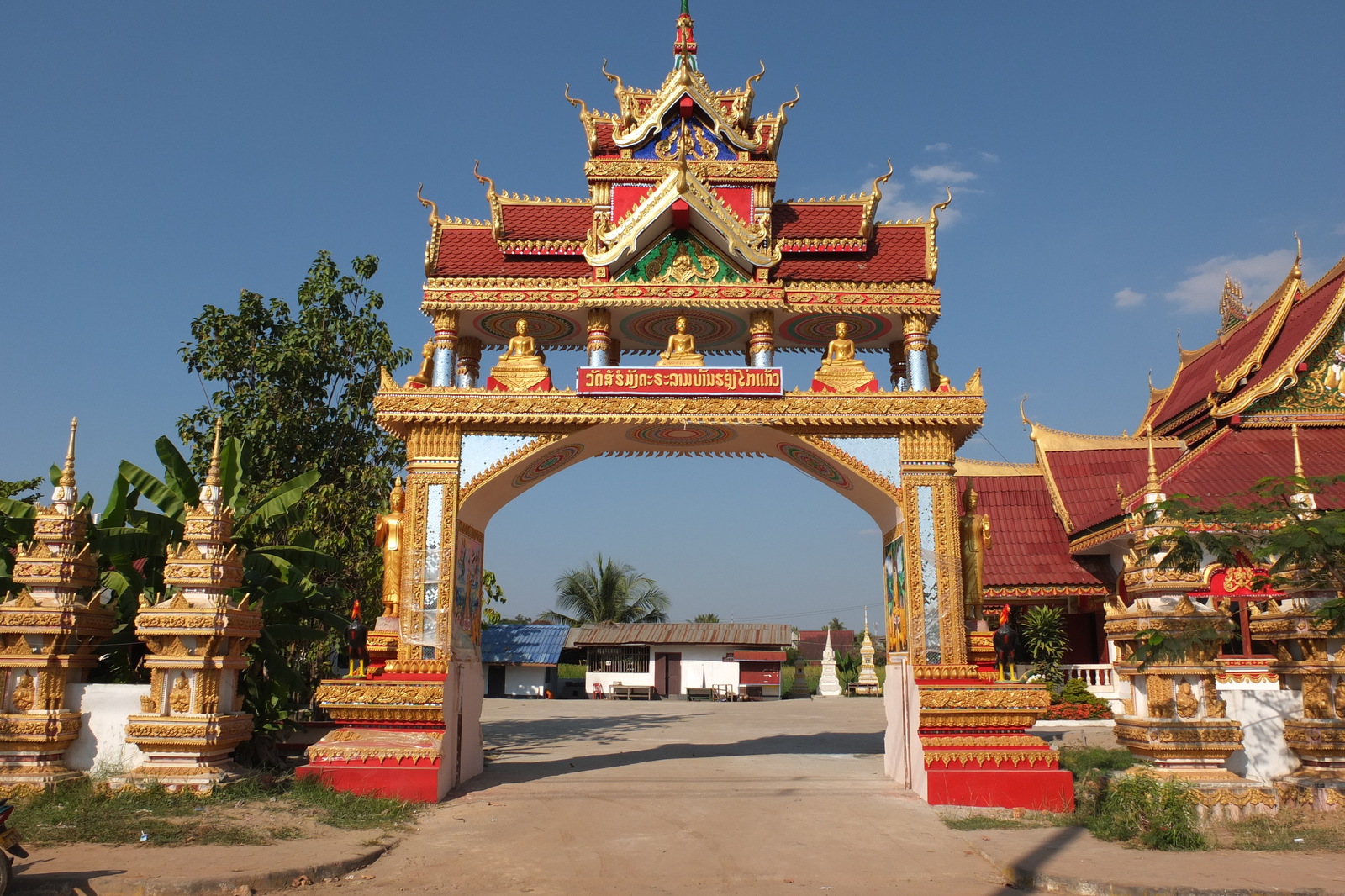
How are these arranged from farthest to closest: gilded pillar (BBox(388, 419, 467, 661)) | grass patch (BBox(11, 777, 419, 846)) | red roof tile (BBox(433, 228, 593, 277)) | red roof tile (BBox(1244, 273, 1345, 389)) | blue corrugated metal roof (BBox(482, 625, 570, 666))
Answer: blue corrugated metal roof (BBox(482, 625, 570, 666)) → red roof tile (BBox(1244, 273, 1345, 389)) → red roof tile (BBox(433, 228, 593, 277)) → gilded pillar (BBox(388, 419, 467, 661)) → grass patch (BBox(11, 777, 419, 846))

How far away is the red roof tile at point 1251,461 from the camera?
16906 millimetres

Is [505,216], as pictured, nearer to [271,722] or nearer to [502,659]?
[271,722]

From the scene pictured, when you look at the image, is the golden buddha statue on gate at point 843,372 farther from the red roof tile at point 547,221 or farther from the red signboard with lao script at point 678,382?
the red roof tile at point 547,221

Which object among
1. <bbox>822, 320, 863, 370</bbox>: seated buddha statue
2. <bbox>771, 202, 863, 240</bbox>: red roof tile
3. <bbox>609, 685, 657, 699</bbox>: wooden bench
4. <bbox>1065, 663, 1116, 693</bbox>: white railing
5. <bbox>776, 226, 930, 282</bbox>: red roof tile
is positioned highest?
<bbox>771, 202, 863, 240</bbox>: red roof tile

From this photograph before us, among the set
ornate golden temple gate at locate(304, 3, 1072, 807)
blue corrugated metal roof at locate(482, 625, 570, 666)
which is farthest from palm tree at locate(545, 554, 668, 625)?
ornate golden temple gate at locate(304, 3, 1072, 807)

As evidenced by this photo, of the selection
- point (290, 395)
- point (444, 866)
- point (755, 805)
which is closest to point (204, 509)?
point (444, 866)

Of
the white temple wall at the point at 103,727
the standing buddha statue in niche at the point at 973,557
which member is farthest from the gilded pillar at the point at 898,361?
the white temple wall at the point at 103,727

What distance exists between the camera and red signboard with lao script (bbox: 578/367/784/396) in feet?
38.1

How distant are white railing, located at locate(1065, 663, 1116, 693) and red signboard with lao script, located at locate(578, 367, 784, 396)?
34.5ft

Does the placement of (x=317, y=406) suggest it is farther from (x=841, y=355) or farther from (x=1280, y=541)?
(x=1280, y=541)

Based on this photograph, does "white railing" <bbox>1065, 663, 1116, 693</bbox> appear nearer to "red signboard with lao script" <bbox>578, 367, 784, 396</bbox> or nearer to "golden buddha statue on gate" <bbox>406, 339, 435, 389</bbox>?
"red signboard with lao script" <bbox>578, 367, 784, 396</bbox>

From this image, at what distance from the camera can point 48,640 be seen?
9531 millimetres

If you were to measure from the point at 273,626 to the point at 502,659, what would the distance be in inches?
957

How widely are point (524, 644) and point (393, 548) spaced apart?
26.5 meters
